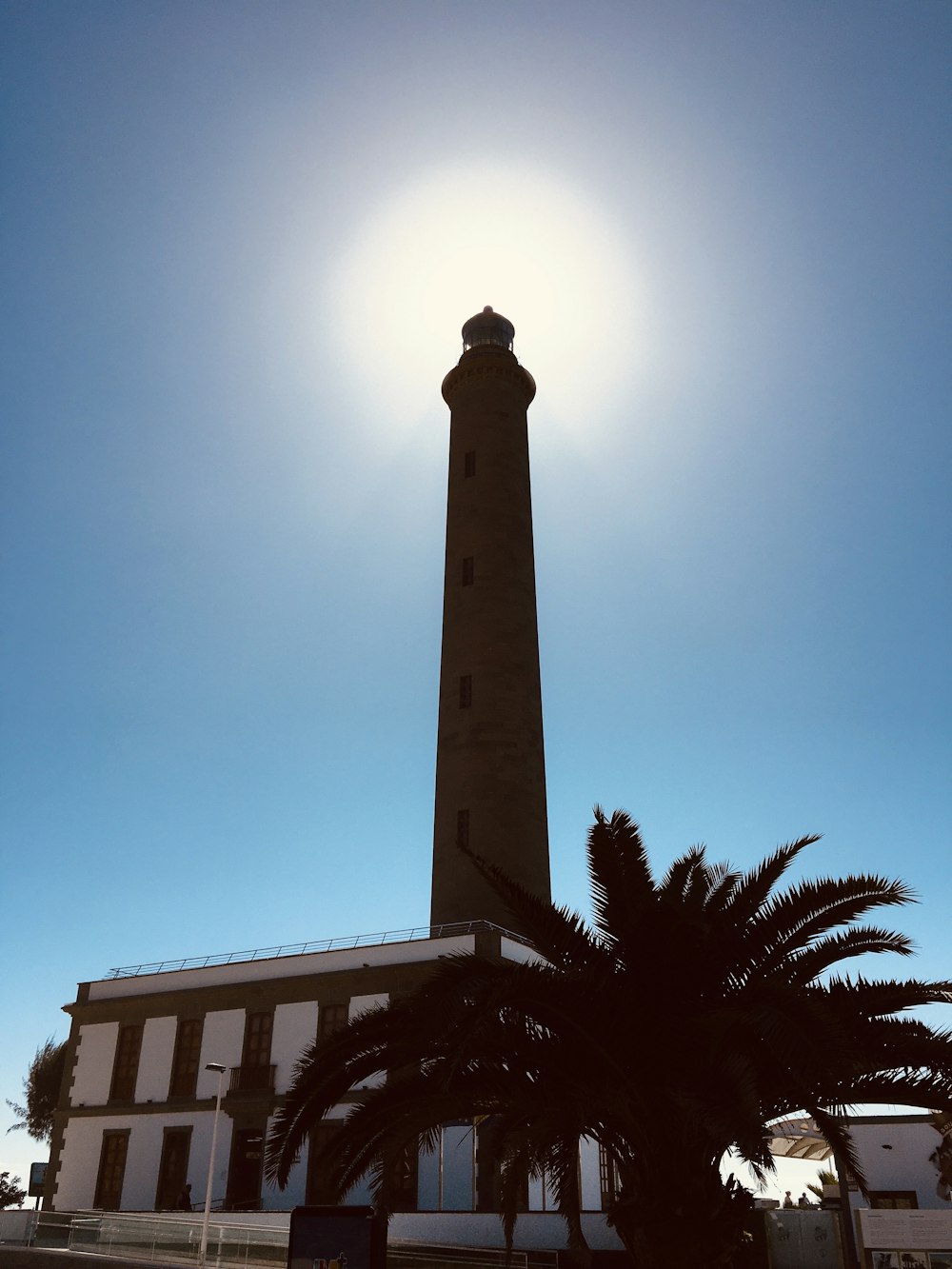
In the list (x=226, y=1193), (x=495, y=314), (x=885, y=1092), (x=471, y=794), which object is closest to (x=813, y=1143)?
(x=471, y=794)

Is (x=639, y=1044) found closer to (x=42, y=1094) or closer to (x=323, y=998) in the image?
(x=323, y=998)

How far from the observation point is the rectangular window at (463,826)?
32.2 metres

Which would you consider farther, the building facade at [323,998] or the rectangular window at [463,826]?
the rectangular window at [463,826]

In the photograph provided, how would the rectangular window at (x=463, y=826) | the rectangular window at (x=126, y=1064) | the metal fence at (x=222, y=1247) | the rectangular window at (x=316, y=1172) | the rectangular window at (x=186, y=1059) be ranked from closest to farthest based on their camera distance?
the metal fence at (x=222, y=1247), the rectangular window at (x=316, y=1172), the rectangular window at (x=186, y=1059), the rectangular window at (x=463, y=826), the rectangular window at (x=126, y=1064)

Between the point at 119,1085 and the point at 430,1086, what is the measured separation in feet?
80.0

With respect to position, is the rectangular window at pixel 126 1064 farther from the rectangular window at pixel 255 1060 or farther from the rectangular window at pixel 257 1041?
the rectangular window at pixel 257 1041

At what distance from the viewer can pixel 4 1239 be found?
79.8 feet

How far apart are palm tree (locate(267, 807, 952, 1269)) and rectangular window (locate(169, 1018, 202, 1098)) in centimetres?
2014

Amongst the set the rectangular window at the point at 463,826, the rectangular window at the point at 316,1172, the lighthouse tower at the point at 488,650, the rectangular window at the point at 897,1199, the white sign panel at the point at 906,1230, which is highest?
the lighthouse tower at the point at 488,650

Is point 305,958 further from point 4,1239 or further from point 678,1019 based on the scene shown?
point 678,1019

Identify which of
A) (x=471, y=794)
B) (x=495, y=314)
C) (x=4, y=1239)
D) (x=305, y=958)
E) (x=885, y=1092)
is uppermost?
(x=495, y=314)

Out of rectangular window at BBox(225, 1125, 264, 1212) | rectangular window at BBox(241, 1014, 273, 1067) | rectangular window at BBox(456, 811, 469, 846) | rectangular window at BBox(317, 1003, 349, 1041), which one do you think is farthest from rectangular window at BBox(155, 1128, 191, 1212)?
rectangular window at BBox(456, 811, 469, 846)

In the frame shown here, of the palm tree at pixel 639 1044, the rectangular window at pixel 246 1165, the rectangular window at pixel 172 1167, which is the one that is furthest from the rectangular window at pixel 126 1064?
the palm tree at pixel 639 1044

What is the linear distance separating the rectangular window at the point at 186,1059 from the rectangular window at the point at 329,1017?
14.4 feet
